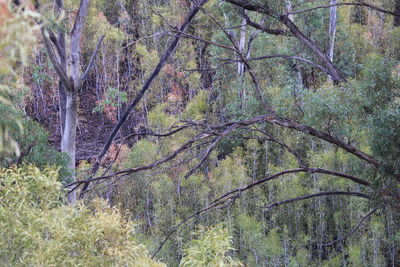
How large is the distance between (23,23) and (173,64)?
717 inches

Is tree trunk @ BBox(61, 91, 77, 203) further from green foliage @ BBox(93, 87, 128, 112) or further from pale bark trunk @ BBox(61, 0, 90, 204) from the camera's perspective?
green foliage @ BBox(93, 87, 128, 112)

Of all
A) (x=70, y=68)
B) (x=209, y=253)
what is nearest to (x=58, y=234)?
(x=209, y=253)

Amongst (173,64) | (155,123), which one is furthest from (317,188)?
(173,64)

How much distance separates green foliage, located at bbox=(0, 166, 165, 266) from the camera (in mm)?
3189

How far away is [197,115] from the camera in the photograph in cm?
1636

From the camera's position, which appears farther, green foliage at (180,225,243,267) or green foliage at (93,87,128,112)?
green foliage at (93,87,128,112)

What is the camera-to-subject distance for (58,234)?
3275mm

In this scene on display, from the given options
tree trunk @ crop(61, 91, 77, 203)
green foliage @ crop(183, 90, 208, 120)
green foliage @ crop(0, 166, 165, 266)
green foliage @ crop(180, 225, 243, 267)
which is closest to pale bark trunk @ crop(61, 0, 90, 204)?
tree trunk @ crop(61, 91, 77, 203)

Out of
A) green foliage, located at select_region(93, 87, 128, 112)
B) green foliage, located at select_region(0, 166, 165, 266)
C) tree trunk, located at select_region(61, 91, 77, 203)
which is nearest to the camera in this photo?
green foliage, located at select_region(0, 166, 165, 266)

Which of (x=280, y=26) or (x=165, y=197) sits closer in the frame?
(x=280, y=26)

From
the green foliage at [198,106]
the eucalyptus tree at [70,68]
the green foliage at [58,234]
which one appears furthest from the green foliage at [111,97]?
the green foliage at [198,106]

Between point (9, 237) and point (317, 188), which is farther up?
point (9, 237)

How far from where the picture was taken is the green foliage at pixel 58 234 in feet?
10.5

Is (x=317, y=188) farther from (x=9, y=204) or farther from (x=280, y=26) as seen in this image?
(x=9, y=204)
